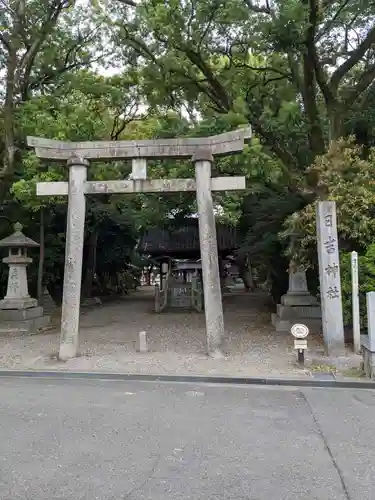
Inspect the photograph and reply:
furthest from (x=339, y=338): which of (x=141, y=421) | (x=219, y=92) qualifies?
(x=219, y=92)

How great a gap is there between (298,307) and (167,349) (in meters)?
4.84

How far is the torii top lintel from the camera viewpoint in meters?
9.88

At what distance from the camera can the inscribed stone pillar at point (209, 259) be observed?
964cm

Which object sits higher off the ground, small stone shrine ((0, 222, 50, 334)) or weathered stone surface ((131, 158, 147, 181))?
weathered stone surface ((131, 158, 147, 181))

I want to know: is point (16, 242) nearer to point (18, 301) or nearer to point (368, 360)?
point (18, 301)

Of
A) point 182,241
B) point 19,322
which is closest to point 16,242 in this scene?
point 19,322

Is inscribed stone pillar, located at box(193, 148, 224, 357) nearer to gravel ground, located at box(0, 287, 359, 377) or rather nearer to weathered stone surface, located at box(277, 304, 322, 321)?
gravel ground, located at box(0, 287, 359, 377)

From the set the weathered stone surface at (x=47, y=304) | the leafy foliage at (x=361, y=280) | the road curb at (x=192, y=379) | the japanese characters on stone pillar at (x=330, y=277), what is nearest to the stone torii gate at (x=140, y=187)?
the road curb at (x=192, y=379)

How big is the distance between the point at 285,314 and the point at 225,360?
4.77m

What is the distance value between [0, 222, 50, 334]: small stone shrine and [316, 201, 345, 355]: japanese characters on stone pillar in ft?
29.2

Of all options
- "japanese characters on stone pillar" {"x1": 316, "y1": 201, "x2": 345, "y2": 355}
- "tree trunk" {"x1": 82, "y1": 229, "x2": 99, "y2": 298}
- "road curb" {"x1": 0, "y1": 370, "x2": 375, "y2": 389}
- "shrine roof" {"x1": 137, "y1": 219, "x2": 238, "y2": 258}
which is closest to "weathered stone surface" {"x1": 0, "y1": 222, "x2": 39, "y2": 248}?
"road curb" {"x1": 0, "y1": 370, "x2": 375, "y2": 389}

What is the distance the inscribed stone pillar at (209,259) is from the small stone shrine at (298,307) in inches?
164

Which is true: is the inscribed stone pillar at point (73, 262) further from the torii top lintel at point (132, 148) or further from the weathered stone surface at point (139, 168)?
the weathered stone surface at point (139, 168)

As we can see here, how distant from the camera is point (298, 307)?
13.5 metres
